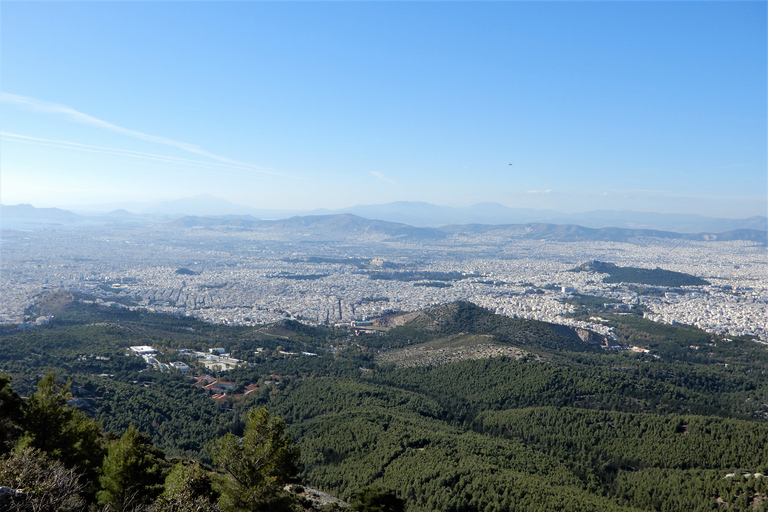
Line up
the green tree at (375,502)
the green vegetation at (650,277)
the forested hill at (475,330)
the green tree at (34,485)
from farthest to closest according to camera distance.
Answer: the green vegetation at (650,277) < the forested hill at (475,330) < the green tree at (375,502) < the green tree at (34,485)

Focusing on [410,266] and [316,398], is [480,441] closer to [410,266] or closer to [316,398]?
[316,398]

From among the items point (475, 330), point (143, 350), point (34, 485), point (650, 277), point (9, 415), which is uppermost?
point (34, 485)

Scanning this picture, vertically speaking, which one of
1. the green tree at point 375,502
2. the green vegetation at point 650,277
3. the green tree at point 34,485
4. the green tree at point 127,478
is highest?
the green tree at point 34,485

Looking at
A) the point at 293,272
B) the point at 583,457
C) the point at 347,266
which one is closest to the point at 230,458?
the point at 583,457

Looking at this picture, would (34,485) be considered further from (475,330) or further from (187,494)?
(475,330)

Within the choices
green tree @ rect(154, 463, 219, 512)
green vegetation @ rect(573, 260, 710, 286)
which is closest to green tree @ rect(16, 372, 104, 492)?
green tree @ rect(154, 463, 219, 512)

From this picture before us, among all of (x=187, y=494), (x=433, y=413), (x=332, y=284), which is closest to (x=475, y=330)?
(x=433, y=413)

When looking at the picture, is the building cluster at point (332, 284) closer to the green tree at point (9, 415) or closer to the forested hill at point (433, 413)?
the forested hill at point (433, 413)

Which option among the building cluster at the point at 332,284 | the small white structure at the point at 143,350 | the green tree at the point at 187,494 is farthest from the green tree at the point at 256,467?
the small white structure at the point at 143,350
